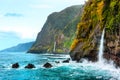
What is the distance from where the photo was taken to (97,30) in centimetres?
9319

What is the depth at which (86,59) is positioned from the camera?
318 ft

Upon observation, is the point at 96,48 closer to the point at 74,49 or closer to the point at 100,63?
the point at 100,63

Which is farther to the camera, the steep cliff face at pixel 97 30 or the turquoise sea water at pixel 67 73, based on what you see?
the steep cliff face at pixel 97 30

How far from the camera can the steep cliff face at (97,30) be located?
265 feet

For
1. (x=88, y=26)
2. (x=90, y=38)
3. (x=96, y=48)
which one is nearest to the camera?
(x=96, y=48)

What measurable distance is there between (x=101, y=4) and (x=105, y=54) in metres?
17.7

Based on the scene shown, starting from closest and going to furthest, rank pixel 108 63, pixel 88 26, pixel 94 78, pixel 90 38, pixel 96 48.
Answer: pixel 94 78 < pixel 108 63 < pixel 96 48 < pixel 90 38 < pixel 88 26

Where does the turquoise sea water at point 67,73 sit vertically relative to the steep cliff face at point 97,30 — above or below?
below

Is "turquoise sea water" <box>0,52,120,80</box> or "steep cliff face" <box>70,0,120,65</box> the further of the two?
"steep cliff face" <box>70,0,120,65</box>

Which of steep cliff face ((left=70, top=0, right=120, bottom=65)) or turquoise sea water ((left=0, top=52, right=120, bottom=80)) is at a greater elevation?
steep cliff face ((left=70, top=0, right=120, bottom=65))

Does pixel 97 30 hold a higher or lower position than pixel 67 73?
higher

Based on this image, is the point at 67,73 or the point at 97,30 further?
the point at 97,30

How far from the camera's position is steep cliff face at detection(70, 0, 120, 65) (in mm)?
80625

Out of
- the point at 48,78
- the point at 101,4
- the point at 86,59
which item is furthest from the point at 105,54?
the point at 48,78
